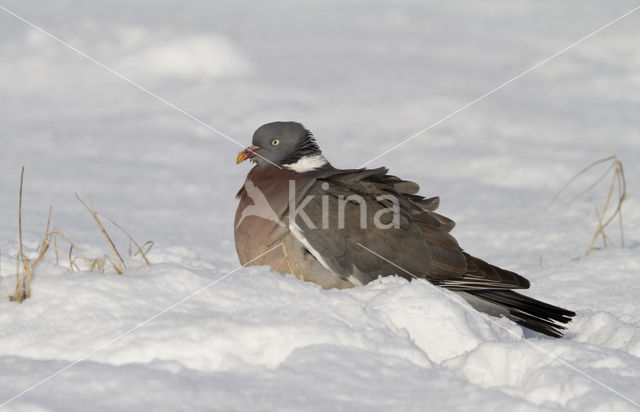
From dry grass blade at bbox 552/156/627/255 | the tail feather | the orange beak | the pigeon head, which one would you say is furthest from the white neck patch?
dry grass blade at bbox 552/156/627/255

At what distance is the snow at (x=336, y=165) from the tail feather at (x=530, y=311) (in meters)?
0.10

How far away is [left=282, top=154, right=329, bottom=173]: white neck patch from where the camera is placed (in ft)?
14.1

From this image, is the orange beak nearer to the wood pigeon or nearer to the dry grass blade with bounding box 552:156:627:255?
the wood pigeon

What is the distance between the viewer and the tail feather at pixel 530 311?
3.69 m

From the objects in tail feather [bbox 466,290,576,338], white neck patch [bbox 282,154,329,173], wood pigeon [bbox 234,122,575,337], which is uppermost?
white neck patch [bbox 282,154,329,173]

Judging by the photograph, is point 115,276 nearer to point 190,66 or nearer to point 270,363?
point 270,363

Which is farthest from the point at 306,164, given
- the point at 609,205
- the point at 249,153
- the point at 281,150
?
the point at 609,205

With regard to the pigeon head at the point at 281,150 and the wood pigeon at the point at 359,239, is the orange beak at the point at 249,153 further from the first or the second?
the wood pigeon at the point at 359,239

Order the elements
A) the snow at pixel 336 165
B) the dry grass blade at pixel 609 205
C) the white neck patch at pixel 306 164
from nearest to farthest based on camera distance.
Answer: the snow at pixel 336 165
the white neck patch at pixel 306 164
the dry grass blade at pixel 609 205

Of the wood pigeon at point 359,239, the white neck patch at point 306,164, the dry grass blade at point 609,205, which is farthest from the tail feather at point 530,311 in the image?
the dry grass blade at point 609,205

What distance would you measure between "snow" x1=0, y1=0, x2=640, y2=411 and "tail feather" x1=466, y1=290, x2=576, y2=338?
10 centimetres

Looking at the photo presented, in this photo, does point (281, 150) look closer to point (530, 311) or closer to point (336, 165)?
point (530, 311)

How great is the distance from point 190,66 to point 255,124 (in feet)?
8.24

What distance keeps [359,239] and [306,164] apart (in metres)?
0.62
